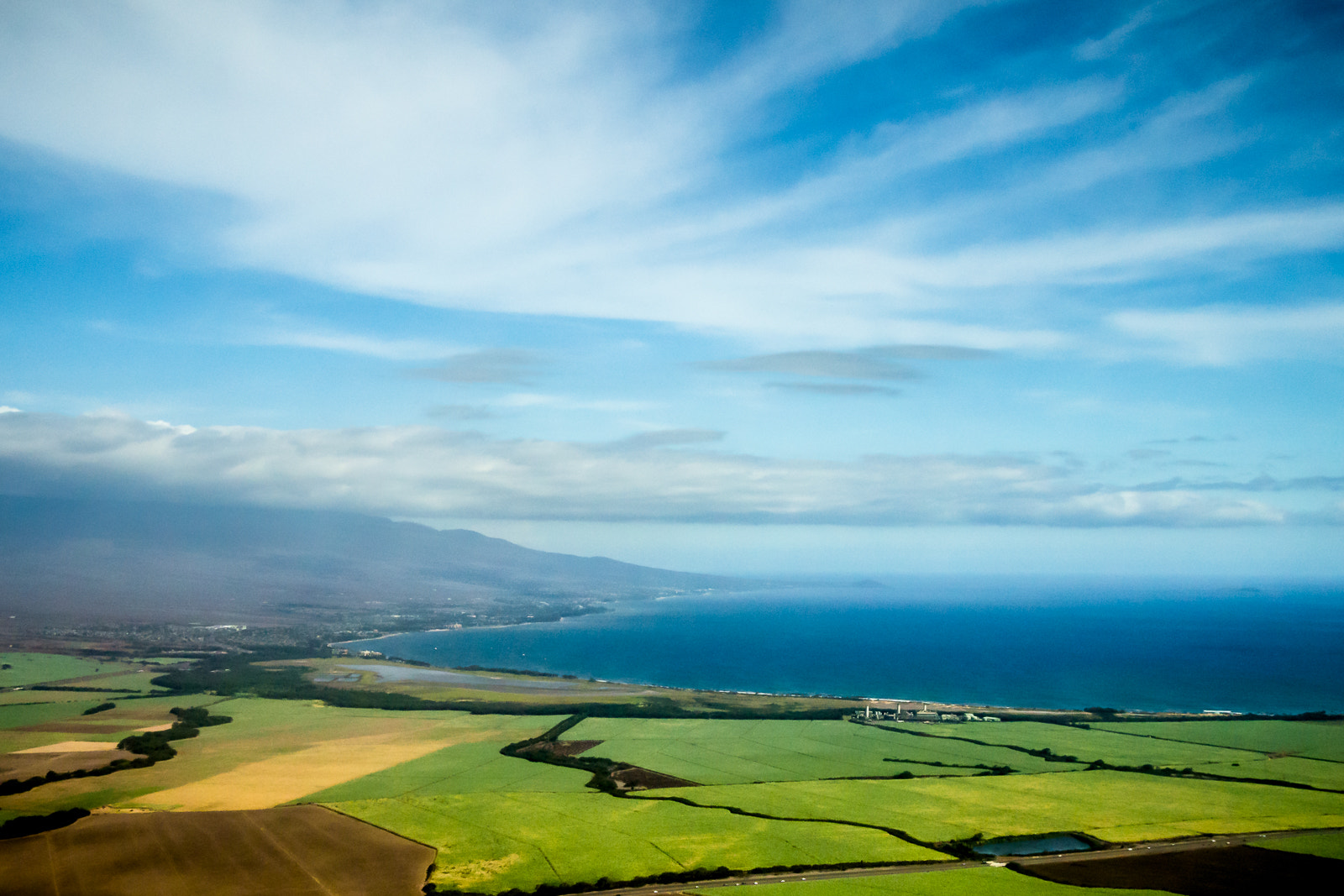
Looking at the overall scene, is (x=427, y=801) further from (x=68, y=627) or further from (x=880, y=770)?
(x=68, y=627)

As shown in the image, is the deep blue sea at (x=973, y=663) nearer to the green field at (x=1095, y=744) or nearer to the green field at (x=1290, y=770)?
the green field at (x=1095, y=744)

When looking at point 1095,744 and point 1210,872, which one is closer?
point 1210,872

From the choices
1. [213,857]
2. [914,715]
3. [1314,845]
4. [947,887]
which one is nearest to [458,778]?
[213,857]

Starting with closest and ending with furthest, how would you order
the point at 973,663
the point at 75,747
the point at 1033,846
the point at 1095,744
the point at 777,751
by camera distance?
the point at 1033,846 < the point at 75,747 < the point at 777,751 < the point at 1095,744 < the point at 973,663

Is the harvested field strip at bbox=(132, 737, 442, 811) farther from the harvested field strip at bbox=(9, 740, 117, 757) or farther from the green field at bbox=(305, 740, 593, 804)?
the harvested field strip at bbox=(9, 740, 117, 757)

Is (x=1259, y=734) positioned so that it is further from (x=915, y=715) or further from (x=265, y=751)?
(x=265, y=751)

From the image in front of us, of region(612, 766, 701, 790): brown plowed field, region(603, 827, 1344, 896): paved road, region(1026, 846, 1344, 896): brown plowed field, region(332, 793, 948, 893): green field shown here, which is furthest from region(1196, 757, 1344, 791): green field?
region(612, 766, 701, 790): brown plowed field
